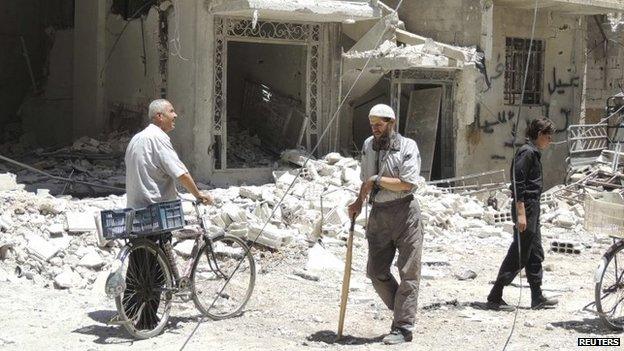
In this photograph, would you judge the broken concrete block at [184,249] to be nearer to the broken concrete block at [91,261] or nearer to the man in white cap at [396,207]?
the broken concrete block at [91,261]

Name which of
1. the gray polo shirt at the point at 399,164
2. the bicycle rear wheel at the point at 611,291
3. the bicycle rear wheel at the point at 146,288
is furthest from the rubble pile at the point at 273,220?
the bicycle rear wheel at the point at 611,291

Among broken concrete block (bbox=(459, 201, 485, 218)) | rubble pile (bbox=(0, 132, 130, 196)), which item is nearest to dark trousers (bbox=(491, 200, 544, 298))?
broken concrete block (bbox=(459, 201, 485, 218))

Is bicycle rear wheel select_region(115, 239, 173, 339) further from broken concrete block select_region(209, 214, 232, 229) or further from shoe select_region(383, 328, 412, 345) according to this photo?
broken concrete block select_region(209, 214, 232, 229)

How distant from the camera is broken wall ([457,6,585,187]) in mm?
17016

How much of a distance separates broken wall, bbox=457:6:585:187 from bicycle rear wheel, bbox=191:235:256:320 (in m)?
8.63

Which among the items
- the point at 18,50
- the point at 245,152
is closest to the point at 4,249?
the point at 245,152

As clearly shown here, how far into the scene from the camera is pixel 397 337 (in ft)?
23.6

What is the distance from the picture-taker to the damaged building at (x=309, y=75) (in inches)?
576

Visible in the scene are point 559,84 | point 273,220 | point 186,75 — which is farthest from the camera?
point 559,84

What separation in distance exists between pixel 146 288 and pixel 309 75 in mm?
8842

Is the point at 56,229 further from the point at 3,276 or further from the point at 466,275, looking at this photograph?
the point at 466,275

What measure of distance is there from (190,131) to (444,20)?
509 cm

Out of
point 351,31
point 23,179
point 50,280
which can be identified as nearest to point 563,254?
point 351,31

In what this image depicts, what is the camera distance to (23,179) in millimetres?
13742
